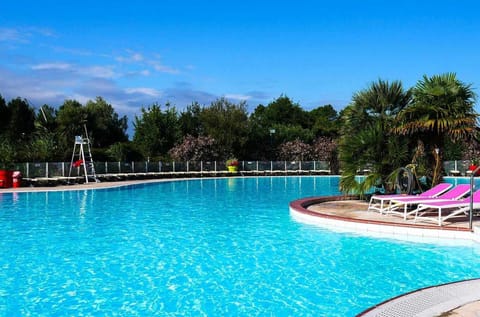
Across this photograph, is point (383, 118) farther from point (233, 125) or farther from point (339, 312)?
point (233, 125)

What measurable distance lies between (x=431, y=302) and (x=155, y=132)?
128 ft

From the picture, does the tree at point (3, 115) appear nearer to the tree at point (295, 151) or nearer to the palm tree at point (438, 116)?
the tree at point (295, 151)

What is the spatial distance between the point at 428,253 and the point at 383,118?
7.56m

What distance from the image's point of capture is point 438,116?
519 inches

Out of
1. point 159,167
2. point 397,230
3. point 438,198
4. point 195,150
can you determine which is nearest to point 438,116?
point 438,198

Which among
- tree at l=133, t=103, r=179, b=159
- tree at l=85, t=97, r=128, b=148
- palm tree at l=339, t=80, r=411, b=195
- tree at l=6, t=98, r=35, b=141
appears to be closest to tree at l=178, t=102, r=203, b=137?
tree at l=133, t=103, r=179, b=159

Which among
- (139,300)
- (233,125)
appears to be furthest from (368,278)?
(233,125)

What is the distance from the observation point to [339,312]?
19.6 feet

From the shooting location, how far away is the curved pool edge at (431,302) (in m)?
4.91

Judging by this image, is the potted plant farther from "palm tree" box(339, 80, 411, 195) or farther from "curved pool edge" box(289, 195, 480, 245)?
"curved pool edge" box(289, 195, 480, 245)

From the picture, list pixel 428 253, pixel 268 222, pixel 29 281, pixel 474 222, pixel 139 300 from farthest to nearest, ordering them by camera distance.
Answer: pixel 268 222 → pixel 474 222 → pixel 428 253 → pixel 29 281 → pixel 139 300

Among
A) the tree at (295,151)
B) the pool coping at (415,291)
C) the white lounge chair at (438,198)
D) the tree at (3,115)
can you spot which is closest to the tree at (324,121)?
the tree at (295,151)

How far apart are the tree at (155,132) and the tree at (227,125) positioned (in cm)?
327

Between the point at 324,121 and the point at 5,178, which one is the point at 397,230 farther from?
the point at 324,121
